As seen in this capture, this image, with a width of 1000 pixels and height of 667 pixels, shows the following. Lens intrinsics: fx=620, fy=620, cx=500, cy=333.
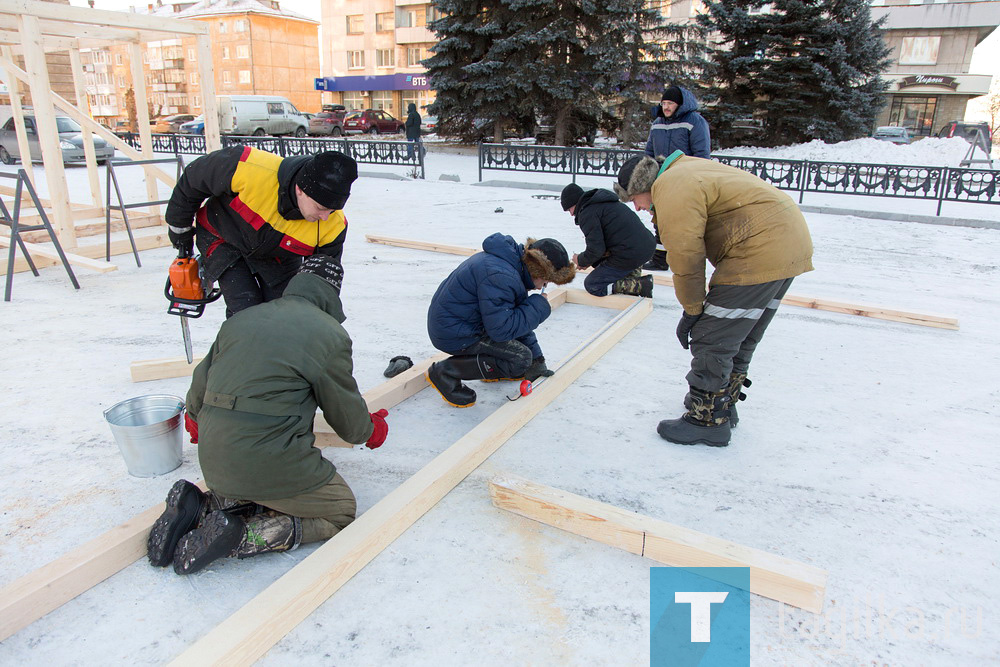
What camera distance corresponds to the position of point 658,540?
2.38 metres

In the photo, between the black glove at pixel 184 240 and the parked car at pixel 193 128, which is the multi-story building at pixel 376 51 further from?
the black glove at pixel 184 240

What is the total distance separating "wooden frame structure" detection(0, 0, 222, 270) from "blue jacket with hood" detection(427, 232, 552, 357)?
5.01 meters

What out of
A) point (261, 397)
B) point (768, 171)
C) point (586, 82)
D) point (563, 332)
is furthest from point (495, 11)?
point (261, 397)

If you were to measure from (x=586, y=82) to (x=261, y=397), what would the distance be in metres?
20.2

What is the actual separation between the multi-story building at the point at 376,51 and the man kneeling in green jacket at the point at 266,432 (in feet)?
137

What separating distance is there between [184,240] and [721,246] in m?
2.83

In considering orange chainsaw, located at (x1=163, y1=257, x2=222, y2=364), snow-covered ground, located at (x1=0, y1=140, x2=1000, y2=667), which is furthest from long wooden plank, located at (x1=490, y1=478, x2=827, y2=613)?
orange chainsaw, located at (x1=163, y1=257, x2=222, y2=364)

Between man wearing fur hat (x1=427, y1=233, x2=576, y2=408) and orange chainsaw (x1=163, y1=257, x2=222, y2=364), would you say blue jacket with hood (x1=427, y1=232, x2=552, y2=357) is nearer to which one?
man wearing fur hat (x1=427, y1=233, x2=576, y2=408)

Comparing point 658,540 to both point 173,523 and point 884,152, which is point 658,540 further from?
point 884,152

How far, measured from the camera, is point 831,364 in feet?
14.4

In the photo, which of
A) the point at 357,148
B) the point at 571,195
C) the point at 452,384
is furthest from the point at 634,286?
the point at 357,148

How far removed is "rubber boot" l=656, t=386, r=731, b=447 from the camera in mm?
3287

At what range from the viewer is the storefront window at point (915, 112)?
34281mm

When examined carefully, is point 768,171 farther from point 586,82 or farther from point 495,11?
point 495,11
